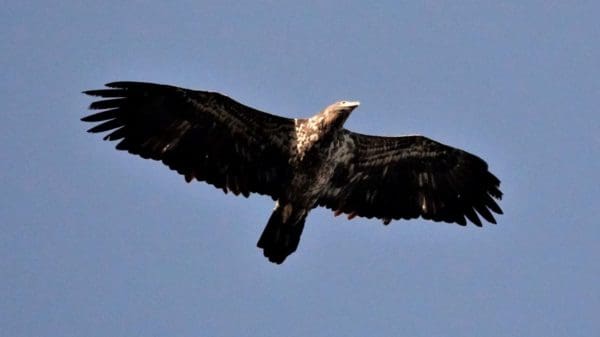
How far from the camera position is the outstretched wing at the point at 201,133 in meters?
20.9

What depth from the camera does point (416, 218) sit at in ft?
75.4

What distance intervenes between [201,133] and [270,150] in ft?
3.77

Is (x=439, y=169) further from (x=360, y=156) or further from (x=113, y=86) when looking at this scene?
(x=113, y=86)

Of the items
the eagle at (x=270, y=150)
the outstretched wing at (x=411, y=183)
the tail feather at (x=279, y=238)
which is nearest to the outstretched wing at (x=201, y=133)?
the eagle at (x=270, y=150)

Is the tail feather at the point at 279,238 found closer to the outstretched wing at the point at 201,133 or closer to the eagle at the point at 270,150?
the eagle at the point at 270,150

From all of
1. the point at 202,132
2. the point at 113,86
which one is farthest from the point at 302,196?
the point at 113,86

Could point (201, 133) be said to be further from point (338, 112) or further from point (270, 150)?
point (338, 112)

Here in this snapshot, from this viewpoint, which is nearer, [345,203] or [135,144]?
[135,144]

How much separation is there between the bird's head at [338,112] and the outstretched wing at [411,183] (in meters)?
0.85

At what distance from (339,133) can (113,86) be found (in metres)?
3.64

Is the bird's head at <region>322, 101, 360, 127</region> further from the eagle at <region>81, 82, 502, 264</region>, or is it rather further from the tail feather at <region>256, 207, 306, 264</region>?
the tail feather at <region>256, 207, 306, 264</region>

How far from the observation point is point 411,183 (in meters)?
22.8

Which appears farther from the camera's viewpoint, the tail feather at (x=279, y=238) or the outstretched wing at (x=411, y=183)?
the outstretched wing at (x=411, y=183)

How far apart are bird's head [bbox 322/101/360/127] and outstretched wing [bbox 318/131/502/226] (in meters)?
0.85
